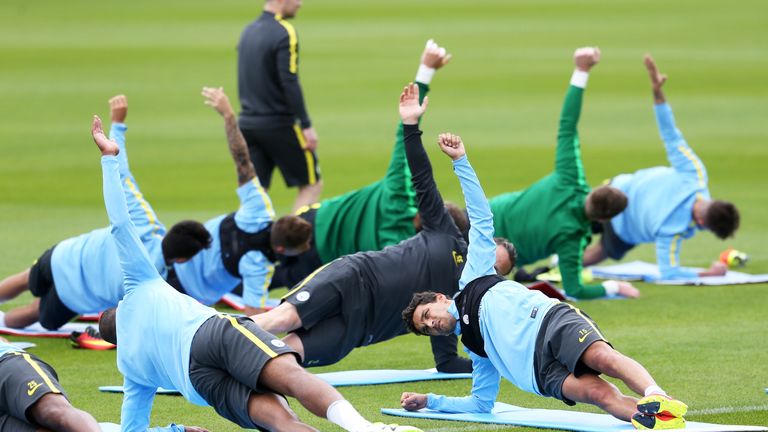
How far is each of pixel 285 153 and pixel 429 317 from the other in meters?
6.88

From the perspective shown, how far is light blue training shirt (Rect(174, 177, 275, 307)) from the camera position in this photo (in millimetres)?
10320

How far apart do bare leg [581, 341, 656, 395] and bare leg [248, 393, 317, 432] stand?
1545 millimetres

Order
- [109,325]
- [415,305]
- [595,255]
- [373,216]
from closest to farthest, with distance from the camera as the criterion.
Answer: [109,325], [415,305], [373,216], [595,255]

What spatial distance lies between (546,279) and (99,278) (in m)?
4.64

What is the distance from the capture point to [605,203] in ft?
37.0

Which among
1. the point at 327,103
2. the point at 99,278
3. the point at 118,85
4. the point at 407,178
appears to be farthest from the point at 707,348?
the point at 118,85

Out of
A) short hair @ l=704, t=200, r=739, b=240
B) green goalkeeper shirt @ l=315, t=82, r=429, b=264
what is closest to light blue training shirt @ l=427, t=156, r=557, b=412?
green goalkeeper shirt @ l=315, t=82, r=429, b=264

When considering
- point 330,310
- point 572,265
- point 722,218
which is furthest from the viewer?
point 722,218

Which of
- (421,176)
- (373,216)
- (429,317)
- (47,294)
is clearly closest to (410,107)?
(421,176)

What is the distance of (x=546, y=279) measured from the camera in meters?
13.0

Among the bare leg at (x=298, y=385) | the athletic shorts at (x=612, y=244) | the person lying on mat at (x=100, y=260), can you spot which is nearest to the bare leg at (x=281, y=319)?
the person lying on mat at (x=100, y=260)

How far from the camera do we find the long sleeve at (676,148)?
1262 cm

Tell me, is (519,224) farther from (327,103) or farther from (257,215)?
(327,103)

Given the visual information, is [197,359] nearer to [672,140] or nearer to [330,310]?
A: [330,310]
